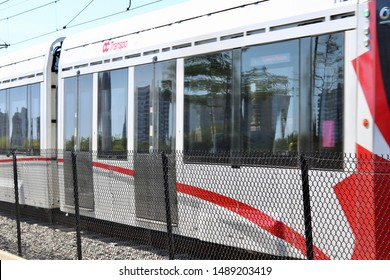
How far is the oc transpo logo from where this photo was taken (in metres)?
9.89

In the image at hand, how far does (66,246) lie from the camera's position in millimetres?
9898

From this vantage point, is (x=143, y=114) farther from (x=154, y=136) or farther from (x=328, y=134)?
(x=328, y=134)

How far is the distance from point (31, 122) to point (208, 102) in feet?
20.4

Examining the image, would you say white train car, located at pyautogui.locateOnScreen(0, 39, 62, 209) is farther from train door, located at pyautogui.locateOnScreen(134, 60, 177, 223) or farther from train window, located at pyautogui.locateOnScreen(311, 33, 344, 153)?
train window, located at pyautogui.locateOnScreen(311, 33, 344, 153)

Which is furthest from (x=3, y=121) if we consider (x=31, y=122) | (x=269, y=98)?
(x=269, y=98)

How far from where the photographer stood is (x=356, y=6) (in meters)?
6.23

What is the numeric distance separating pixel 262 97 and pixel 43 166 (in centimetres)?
589

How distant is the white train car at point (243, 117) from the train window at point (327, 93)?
0.05ft

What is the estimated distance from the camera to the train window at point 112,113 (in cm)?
973

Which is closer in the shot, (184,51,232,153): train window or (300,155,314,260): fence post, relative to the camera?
(300,155,314,260): fence post

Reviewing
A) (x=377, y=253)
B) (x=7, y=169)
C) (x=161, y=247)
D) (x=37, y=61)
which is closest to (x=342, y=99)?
(x=377, y=253)

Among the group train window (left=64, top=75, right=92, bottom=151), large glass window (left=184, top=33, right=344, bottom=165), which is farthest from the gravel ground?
large glass window (left=184, top=33, right=344, bottom=165)

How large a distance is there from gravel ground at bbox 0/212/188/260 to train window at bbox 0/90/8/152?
8.71ft

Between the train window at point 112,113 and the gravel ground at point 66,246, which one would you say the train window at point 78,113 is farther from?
the gravel ground at point 66,246
